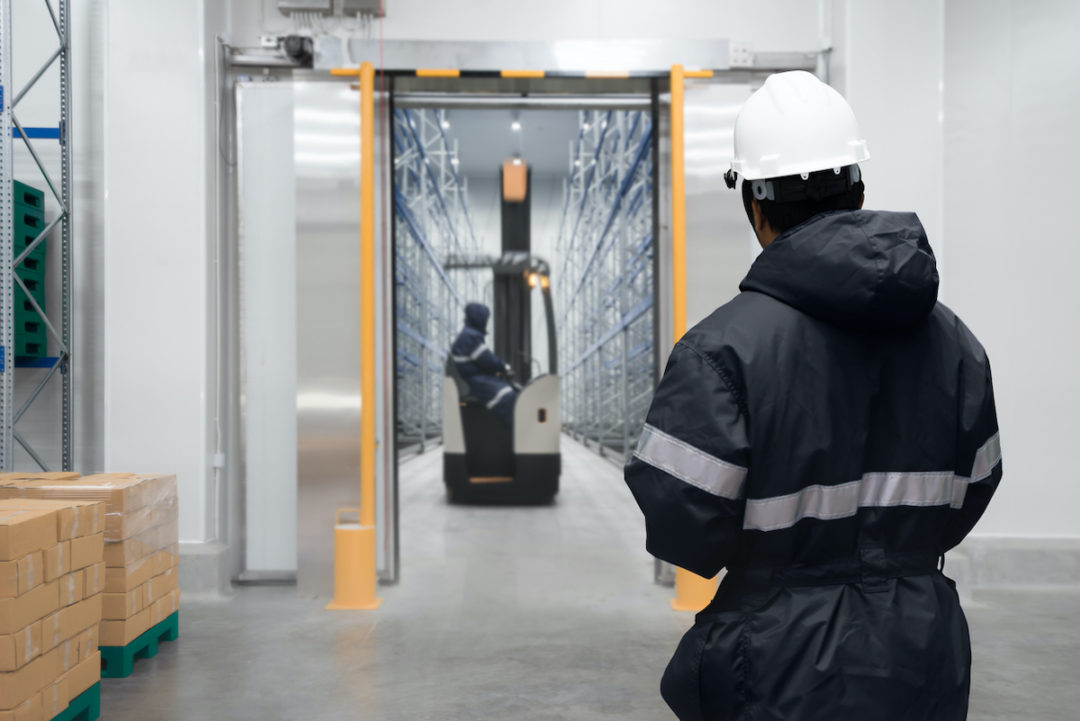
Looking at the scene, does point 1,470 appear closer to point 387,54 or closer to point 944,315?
point 387,54

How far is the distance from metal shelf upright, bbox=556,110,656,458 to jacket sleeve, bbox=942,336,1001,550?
6118 millimetres

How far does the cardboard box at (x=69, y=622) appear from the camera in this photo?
270cm

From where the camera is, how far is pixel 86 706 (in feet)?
9.73

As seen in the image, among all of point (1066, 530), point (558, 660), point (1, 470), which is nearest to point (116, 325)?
point (1, 470)

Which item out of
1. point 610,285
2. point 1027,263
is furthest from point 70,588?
point 610,285

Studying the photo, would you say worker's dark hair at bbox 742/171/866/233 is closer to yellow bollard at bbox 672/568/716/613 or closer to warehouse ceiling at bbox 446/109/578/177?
yellow bollard at bbox 672/568/716/613

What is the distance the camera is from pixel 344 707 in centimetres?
318

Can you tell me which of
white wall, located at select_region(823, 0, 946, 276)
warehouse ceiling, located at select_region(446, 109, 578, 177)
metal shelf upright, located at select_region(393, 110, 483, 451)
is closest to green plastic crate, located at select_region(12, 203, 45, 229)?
white wall, located at select_region(823, 0, 946, 276)

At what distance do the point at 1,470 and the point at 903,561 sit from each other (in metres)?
4.36

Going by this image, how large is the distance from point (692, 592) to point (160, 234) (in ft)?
12.0

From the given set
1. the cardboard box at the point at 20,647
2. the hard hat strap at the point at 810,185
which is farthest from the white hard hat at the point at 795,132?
the cardboard box at the point at 20,647

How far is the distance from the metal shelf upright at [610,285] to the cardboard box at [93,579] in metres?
5.38

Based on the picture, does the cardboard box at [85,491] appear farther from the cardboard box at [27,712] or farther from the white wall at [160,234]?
the white wall at [160,234]

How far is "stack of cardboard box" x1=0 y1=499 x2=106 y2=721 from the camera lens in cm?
250
